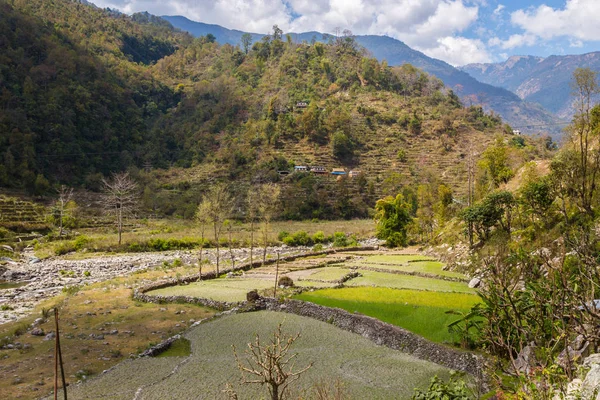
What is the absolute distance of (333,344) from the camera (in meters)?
12.2

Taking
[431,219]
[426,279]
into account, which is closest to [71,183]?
[431,219]

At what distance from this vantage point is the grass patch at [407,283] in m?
20.4

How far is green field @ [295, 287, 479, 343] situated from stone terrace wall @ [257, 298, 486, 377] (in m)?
0.93

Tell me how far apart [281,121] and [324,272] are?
70754mm

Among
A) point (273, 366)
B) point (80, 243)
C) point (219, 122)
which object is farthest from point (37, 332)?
point (219, 122)

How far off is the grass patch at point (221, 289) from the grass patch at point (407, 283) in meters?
5.25

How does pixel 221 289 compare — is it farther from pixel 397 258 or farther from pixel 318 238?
pixel 318 238

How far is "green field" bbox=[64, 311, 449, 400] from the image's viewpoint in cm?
904

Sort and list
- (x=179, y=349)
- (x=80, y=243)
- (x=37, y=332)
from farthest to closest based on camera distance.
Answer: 1. (x=80, y=243)
2. (x=37, y=332)
3. (x=179, y=349)

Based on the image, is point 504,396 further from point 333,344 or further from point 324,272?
point 324,272

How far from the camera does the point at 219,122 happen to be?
102375mm

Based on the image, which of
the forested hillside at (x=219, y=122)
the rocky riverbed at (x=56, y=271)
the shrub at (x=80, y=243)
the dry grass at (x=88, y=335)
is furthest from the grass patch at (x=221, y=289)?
the forested hillside at (x=219, y=122)

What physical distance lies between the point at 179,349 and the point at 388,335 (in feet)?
20.6

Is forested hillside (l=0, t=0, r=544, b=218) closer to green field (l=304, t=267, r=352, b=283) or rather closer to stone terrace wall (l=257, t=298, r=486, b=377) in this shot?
green field (l=304, t=267, r=352, b=283)
